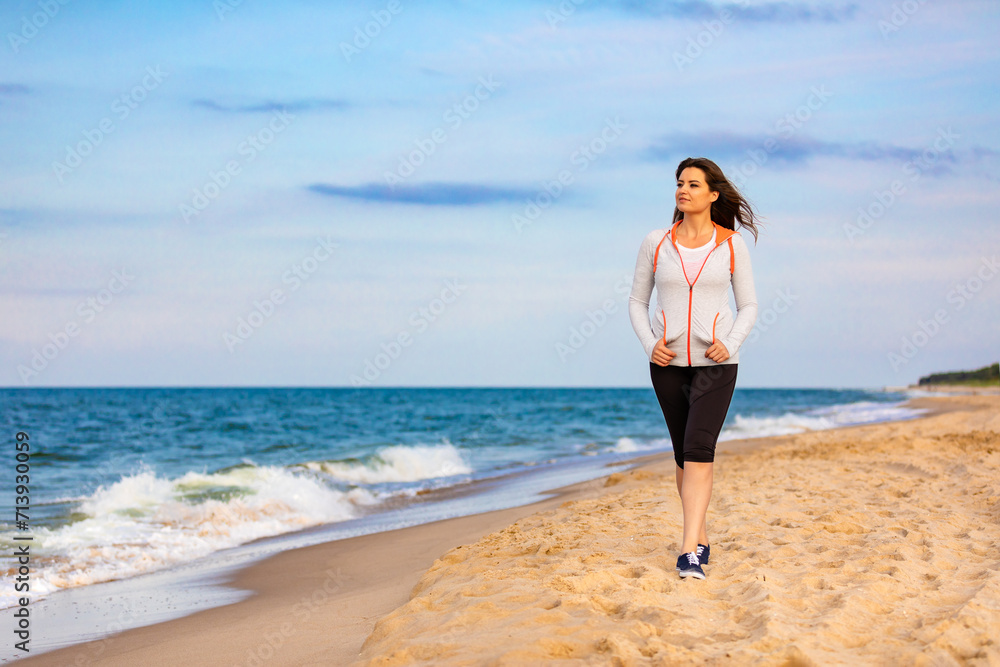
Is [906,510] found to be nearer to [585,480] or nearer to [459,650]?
[459,650]

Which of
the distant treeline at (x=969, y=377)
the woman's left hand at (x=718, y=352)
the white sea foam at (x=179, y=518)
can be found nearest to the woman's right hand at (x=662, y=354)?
the woman's left hand at (x=718, y=352)

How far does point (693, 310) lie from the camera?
3.74 metres

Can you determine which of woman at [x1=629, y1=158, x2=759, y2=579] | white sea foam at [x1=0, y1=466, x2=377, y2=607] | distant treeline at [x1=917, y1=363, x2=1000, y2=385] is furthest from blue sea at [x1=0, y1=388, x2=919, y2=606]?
distant treeline at [x1=917, y1=363, x2=1000, y2=385]

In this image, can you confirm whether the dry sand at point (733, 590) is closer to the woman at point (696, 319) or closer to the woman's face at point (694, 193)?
the woman at point (696, 319)

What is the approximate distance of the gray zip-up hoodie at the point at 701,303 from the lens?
3.71 meters

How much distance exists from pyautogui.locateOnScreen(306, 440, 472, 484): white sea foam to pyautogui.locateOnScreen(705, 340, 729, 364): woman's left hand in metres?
11.7

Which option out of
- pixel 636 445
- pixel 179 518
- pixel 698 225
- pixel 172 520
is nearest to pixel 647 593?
pixel 698 225

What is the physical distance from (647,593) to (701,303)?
4.74ft

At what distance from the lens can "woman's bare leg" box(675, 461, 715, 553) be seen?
3721mm

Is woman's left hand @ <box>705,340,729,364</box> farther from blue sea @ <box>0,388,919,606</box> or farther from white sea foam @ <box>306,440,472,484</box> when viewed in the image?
white sea foam @ <box>306,440,472,484</box>

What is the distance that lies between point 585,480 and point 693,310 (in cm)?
818

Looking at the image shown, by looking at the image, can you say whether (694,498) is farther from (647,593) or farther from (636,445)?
(636,445)

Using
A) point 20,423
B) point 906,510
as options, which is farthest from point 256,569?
point 20,423

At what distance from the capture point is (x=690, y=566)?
365cm
